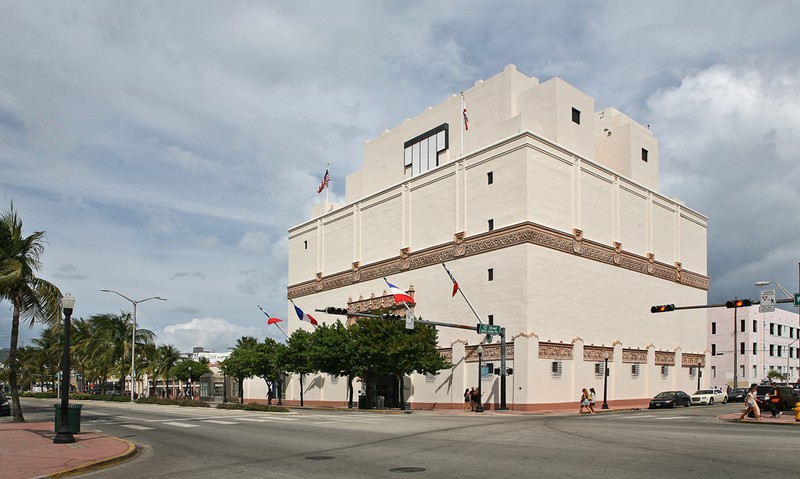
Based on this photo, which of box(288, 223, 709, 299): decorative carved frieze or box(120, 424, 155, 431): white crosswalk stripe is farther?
box(288, 223, 709, 299): decorative carved frieze

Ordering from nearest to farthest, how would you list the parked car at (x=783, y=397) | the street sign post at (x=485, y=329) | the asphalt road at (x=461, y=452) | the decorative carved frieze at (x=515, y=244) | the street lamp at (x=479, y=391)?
the asphalt road at (x=461, y=452) < the parked car at (x=783, y=397) < the street sign post at (x=485, y=329) < the street lamp at (x=479, y=391) < the decorative carved frieze at (x=515, y=244)

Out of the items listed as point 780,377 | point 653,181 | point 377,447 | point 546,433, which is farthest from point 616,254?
point 780,377

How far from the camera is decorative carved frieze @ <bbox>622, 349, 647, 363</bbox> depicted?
57.6m

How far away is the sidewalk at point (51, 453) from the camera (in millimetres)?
15930

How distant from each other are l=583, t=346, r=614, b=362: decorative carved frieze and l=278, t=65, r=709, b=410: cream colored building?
0.15 metres

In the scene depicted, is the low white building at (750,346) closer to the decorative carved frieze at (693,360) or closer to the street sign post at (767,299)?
the decorative carved frieze at (693,360)

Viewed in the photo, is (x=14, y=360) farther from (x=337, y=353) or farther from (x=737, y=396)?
(x=737, y=396)

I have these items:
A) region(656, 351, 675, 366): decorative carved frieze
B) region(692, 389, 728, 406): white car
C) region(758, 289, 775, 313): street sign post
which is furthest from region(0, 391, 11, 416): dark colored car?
region(692, 389, 728, 406): white car

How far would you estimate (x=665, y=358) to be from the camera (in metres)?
62.3

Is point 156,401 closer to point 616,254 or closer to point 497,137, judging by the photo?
point 497,137

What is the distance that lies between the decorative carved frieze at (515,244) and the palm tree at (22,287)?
3117 cm

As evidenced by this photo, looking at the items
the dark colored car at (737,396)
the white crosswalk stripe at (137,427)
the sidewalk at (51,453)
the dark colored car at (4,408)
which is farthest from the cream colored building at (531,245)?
the sidewalk at (51,453)

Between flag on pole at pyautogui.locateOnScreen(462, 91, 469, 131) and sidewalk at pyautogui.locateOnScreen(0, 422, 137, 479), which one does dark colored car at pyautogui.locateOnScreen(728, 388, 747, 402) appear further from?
sidewalk at pyautogui.locateOnScreen(0, 422, 137, 479)

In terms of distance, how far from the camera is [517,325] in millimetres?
49375
